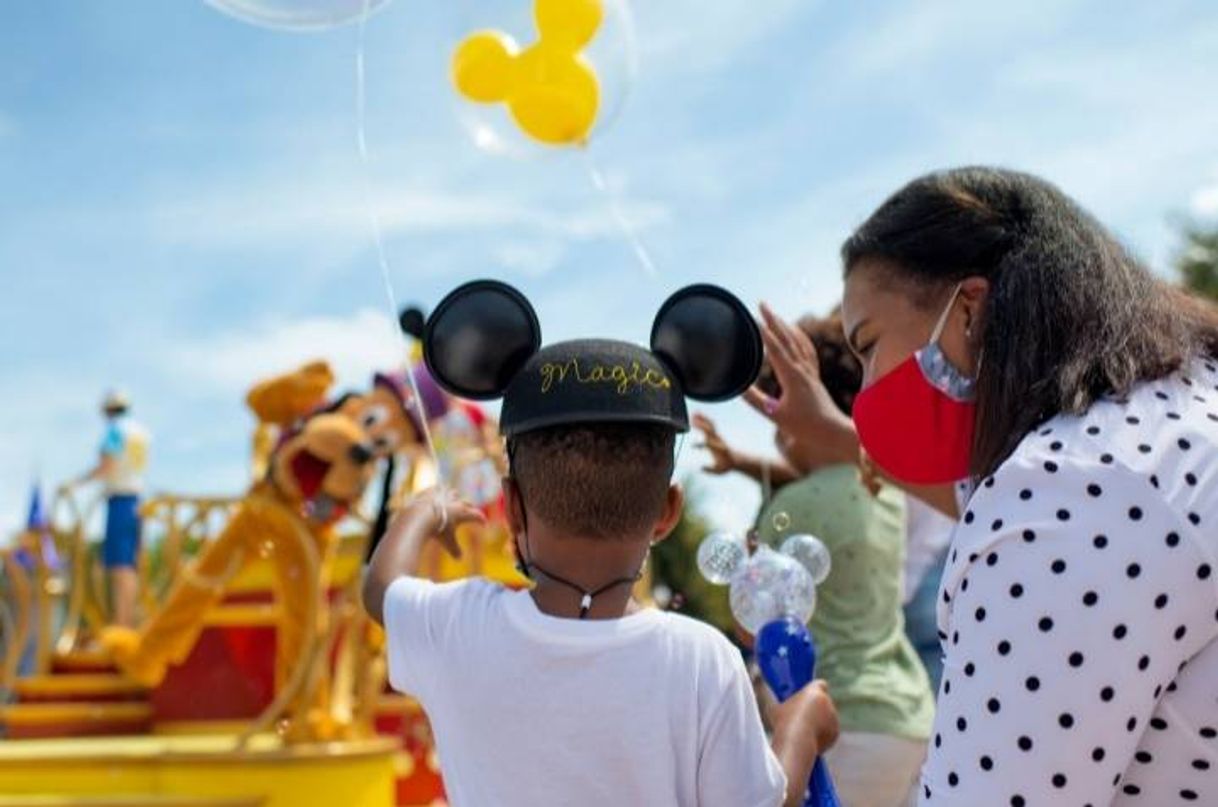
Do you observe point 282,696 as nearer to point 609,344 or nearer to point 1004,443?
point 609,344

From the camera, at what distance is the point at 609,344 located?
1.69m

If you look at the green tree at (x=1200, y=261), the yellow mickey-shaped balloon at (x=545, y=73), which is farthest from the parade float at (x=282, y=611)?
the green tree at (x=1200, y=261)

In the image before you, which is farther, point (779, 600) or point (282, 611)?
point (282, 611)

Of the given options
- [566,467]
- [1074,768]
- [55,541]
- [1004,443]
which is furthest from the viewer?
[55,541]

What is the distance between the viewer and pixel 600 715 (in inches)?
61.7

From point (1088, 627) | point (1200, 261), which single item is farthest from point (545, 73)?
point (1200, 261)

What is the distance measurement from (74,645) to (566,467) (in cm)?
821

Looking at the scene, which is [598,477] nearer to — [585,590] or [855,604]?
[585,590]

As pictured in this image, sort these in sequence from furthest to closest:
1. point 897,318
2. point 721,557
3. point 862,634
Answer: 1. point 862,634
2. point 721,557
3. point 897,318

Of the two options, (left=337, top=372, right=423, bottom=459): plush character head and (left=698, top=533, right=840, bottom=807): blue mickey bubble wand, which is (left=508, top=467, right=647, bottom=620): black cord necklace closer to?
(left=698, top=533, right=840, bottom=807): blue mickey bubble wand

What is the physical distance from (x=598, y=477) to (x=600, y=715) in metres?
0.29

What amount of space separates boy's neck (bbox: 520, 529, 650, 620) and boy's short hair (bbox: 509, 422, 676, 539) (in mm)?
17

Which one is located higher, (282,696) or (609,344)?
(609,344)

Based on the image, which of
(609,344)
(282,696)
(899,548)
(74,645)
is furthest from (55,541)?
(609,344)
